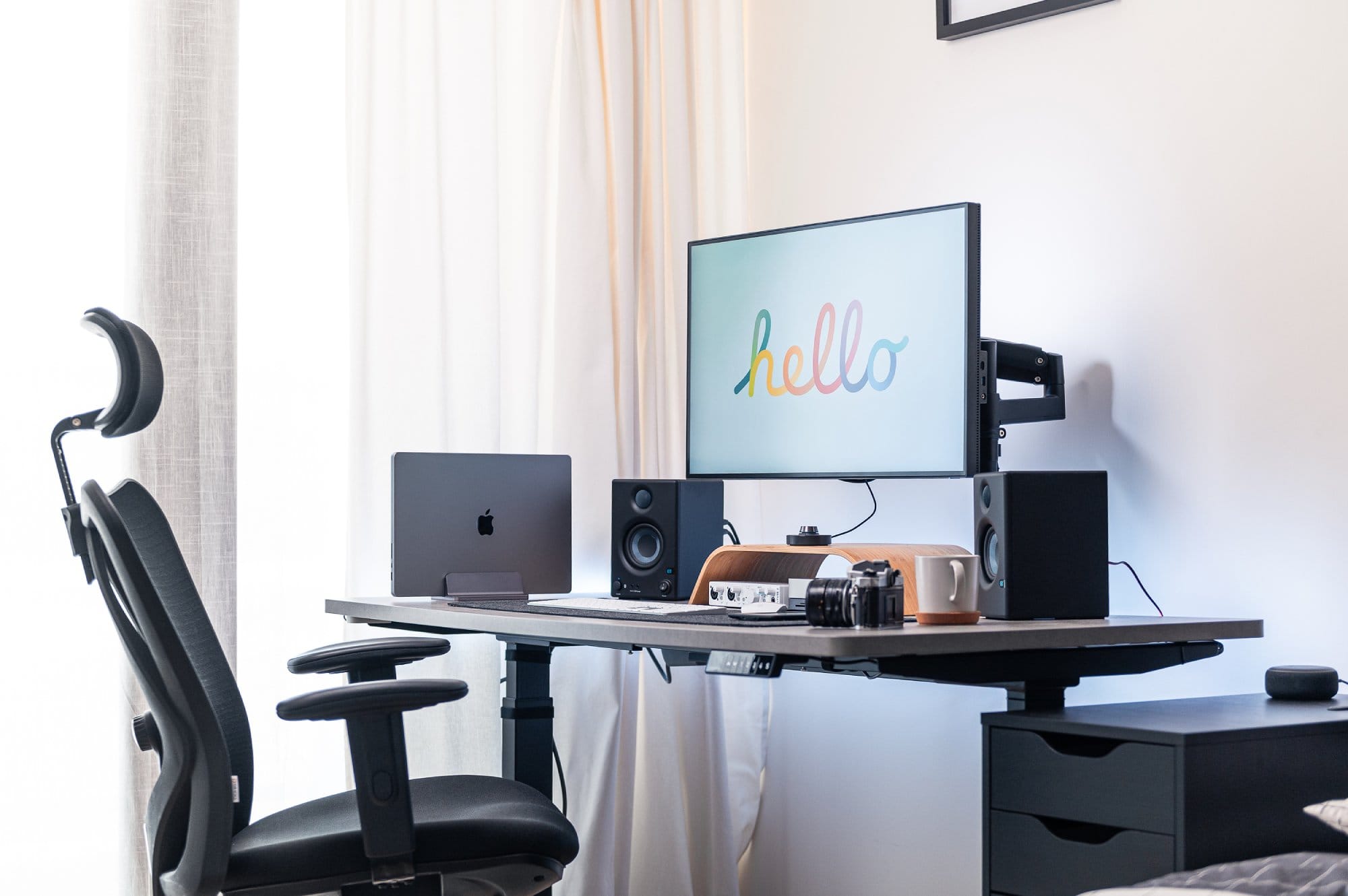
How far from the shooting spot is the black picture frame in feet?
7.63

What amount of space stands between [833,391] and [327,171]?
1051 millimetres

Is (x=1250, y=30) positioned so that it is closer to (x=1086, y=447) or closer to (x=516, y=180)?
(x=1086, y=447)

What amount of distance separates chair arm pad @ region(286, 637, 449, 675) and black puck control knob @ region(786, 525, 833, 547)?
56cm

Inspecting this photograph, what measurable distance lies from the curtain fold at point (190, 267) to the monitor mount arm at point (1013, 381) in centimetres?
129

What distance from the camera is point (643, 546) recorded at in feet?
7.54

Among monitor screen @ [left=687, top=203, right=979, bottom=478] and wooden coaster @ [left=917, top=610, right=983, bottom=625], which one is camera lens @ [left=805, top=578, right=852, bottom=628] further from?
monitor screen @ [left=687, top=203, right=979, bottom=478]

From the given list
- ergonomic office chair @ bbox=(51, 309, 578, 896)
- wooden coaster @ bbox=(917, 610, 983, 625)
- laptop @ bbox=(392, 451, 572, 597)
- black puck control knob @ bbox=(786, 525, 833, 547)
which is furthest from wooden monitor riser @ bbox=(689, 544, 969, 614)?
ergonomic office chair @ bbox=(51, 309, 578, 896)

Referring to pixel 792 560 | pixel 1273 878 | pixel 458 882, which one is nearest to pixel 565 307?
pixel 792 560

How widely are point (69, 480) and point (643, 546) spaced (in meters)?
0.96

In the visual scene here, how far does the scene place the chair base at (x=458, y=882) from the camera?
1.55m

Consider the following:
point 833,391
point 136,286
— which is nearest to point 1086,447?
point 833,391

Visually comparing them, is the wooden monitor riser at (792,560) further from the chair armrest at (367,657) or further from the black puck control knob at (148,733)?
the black puck control knob at (148,733)

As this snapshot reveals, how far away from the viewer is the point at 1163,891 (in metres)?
1.23

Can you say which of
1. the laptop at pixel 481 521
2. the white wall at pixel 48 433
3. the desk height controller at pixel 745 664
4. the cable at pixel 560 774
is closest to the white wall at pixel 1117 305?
the cable at pixel 560 774
